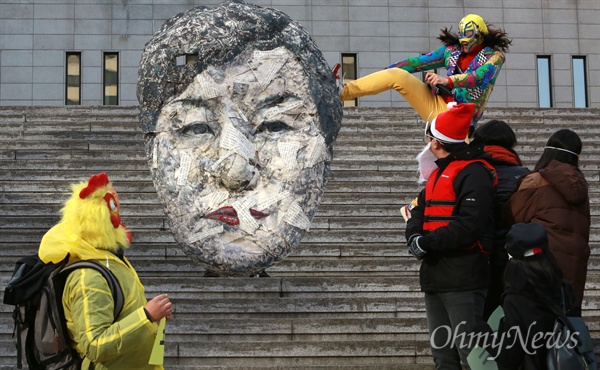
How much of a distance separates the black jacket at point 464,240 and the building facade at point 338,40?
13061 mm

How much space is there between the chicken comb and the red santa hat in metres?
2.10

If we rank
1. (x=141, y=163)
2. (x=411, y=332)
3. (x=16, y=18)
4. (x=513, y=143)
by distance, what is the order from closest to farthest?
(x=513, y=143), (x=411, y=332), (x=141, y=163), (x=16, y=18)

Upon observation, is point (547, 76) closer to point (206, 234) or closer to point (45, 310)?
point (206, 234)

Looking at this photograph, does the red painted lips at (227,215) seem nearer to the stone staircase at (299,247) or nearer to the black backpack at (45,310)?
the stone staircase at (299,247)

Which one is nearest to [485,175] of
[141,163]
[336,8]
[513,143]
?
[513,143]

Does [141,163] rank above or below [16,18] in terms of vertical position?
below

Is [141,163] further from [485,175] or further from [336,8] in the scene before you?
[336,8]

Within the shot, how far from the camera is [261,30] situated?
30.0ft

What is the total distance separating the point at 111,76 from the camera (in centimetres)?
1967

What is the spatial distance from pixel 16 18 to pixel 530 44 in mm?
8739

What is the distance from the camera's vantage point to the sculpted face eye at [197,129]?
29.6 ft

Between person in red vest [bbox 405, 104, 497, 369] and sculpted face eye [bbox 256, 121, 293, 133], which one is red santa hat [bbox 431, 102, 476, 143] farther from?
sculpted face eye [bbox 256, 121, 293, 133]

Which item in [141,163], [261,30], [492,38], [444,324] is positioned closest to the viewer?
[444,324]

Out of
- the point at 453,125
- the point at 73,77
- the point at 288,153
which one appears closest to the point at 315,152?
the point at 288,153
